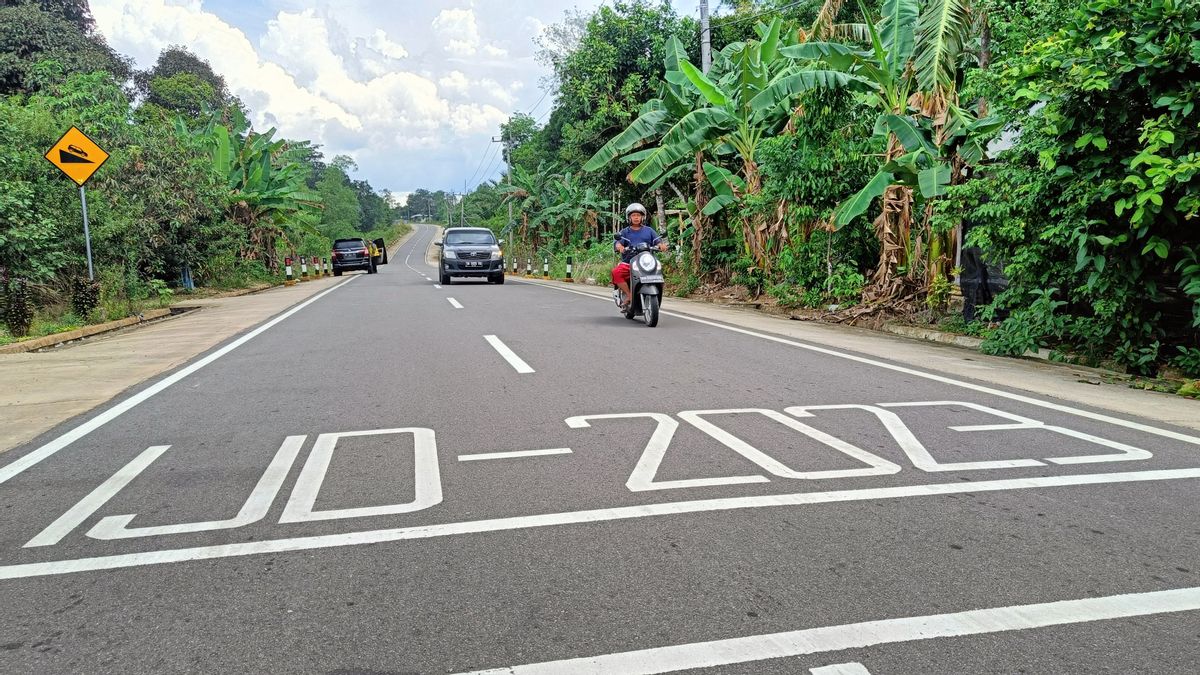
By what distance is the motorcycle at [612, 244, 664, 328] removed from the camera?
11.2m

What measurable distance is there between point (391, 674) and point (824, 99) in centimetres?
1284

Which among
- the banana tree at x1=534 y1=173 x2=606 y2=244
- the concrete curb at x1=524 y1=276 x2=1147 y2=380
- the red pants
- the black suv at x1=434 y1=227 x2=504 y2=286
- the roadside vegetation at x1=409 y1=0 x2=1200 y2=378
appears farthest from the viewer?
the banana tree at x1=534 y1=173 x2=606 y2=244

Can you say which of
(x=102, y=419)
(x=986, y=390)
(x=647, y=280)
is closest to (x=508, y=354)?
(x=647, y=280)

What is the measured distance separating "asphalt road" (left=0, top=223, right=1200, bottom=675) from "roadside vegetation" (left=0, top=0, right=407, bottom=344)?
8.26 metres

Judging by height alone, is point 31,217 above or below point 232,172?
below

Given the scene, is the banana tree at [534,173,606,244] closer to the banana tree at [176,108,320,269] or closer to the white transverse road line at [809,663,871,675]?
the banana tree at [176,108,320,269]

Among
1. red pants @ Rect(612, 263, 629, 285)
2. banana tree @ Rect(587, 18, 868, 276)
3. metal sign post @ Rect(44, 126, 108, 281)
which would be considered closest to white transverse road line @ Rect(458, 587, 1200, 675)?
red pants @ Rect(612, 263, 629, 285)

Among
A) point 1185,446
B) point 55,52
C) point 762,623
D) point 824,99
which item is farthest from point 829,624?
point 55,52

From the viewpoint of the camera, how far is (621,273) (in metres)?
12.0

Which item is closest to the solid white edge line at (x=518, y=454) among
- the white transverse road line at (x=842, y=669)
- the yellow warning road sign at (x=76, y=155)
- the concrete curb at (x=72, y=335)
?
the white transverse road line at (x=842, y=669)

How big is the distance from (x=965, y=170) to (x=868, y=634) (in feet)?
34.0

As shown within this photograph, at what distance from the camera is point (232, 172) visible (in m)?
26.7

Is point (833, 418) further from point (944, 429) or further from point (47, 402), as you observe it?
point (47, 402)

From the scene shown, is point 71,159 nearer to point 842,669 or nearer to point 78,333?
point 78,333
